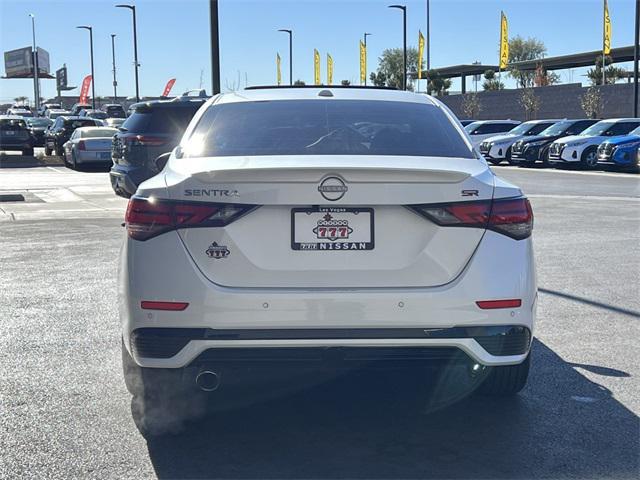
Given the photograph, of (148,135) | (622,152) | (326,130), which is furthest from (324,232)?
(622,152)

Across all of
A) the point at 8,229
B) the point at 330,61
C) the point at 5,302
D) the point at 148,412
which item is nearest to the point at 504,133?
the point at 8,229

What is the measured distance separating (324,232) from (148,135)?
974cm

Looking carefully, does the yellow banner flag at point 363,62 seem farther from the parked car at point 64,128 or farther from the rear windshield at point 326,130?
the rear windshield at point 326,130

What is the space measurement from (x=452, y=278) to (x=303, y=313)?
669mm

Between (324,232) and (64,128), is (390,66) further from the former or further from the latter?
(324,232)

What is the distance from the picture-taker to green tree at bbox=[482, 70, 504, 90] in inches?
2940

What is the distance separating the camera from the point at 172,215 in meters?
3.94

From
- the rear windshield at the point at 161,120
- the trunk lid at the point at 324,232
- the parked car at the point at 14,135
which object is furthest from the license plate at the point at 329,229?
the parked car at the point at 14,135

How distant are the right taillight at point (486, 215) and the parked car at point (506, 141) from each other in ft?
94.6

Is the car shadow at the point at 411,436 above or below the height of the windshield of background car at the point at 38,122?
below

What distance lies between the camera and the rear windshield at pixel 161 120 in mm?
13305

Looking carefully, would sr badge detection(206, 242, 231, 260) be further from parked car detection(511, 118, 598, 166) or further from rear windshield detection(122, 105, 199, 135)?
parked car detection(511, 118, 598, 166)

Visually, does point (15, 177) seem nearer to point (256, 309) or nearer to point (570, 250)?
point (570, 250)

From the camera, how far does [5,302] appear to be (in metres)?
7.50
